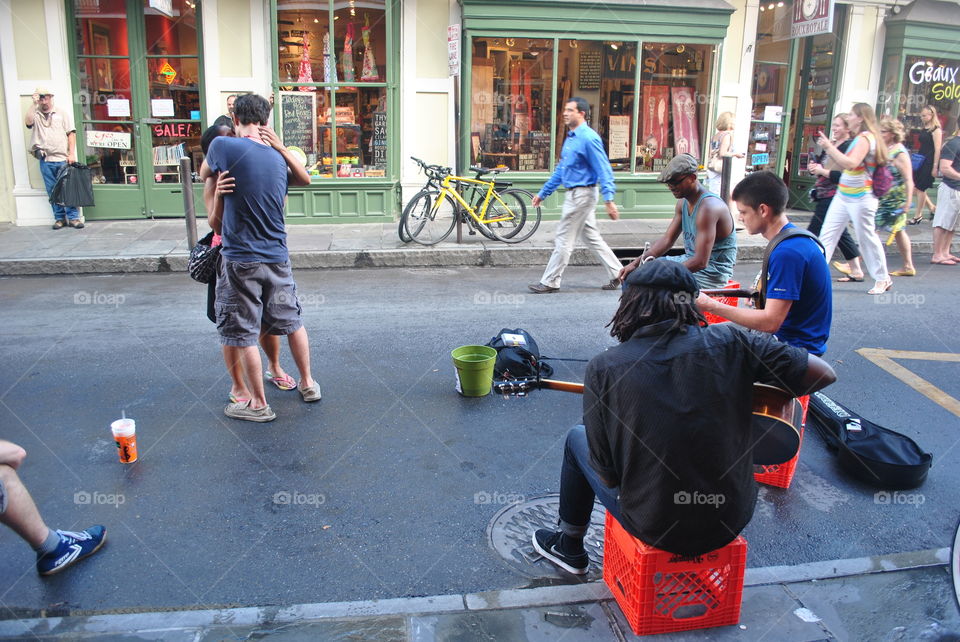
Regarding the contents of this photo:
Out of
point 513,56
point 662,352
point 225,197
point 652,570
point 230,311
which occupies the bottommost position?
point 652,570

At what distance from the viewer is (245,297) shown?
4.77m

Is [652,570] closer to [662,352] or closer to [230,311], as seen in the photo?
[662,352]

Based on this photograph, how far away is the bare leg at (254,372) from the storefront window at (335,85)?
7.53 meters

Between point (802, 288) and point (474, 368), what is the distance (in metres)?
2.26

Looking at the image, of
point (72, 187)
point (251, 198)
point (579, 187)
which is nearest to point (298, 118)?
point (72, 187)

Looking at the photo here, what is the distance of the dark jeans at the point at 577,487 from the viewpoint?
3.14 meters

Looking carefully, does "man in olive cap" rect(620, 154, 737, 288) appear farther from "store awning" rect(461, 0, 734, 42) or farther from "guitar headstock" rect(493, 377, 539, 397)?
"store awning" rect(461, 0, 734, 42)

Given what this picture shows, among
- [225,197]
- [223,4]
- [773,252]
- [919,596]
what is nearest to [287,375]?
[225,197]

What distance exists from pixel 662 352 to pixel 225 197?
3.08m

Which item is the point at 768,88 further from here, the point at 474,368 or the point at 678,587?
the point at 678,587

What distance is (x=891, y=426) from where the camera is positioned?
502 centimetres

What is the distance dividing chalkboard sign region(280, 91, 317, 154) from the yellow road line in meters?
8.63

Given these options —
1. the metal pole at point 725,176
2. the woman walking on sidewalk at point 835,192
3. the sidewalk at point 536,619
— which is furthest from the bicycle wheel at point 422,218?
the sidewalk at point 536,619

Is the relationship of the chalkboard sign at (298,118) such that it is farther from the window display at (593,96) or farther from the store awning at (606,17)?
the store awning at (606,17)
